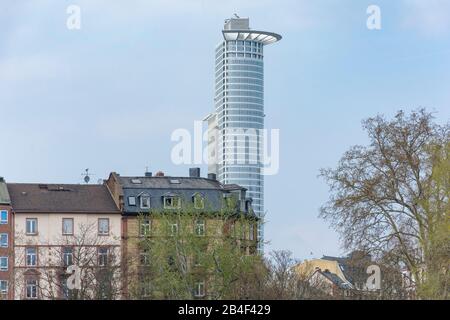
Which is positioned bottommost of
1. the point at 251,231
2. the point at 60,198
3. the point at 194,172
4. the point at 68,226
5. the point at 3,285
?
the point at 3,285

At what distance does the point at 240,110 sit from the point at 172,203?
3875 inches

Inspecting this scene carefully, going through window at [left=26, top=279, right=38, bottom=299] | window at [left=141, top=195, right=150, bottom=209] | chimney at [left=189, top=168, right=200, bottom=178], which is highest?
chimney at [left=189, top=168, right=200, bottom=178]

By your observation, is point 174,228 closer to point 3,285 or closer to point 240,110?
point 3,285

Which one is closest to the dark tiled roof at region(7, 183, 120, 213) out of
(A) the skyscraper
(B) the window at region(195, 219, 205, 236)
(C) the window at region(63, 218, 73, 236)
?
(C) the window at region(63, 218, 73, 236)

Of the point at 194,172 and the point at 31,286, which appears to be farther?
the point at 194,172

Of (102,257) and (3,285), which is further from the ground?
(102,257)

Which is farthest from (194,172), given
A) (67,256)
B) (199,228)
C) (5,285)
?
(199,228)

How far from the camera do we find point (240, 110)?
566ft

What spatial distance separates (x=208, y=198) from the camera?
3216 inches

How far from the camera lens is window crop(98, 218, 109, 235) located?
80875mm

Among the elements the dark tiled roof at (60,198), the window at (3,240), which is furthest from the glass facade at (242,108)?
the window at (3,240)

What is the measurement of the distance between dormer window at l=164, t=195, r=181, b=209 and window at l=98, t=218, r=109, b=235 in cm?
391

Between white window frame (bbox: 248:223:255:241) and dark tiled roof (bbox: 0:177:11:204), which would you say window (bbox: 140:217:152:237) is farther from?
dark tiled roof (bbox: 0:177:11:204)

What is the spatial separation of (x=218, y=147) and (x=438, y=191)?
9941 centimetres
